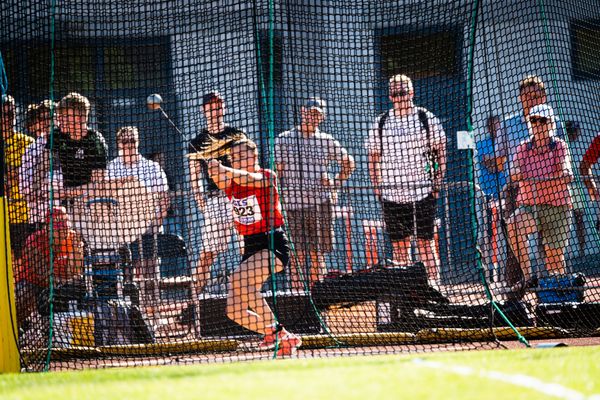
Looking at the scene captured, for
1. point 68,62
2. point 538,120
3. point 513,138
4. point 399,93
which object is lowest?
point 513,138

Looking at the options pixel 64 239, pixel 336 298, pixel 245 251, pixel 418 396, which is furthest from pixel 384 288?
pixel 418 396

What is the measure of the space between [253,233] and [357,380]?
3293mm

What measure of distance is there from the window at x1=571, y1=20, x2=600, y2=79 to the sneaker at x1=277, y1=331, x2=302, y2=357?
378 cm

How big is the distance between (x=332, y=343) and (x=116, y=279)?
6.57 ft

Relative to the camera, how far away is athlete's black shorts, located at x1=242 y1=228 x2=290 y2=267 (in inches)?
283

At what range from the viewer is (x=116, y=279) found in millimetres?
7840

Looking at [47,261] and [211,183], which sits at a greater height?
[211,183]

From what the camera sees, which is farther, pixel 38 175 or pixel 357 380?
pixel 38 175

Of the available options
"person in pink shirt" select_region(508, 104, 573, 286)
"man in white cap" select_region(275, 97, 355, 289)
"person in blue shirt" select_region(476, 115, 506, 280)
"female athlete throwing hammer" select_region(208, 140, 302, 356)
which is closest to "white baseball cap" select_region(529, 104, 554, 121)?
"person in pink shirt" select_region(508, 104, 573, 286)

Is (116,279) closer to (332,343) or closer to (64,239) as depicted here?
(64,239)

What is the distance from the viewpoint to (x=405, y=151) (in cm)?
816

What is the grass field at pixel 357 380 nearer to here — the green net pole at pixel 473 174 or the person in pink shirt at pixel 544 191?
the green net pole at pixel 473 174

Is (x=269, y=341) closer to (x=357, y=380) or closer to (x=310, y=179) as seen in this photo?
(x=310, y=179)

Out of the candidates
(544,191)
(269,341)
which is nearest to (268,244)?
(269,341)
